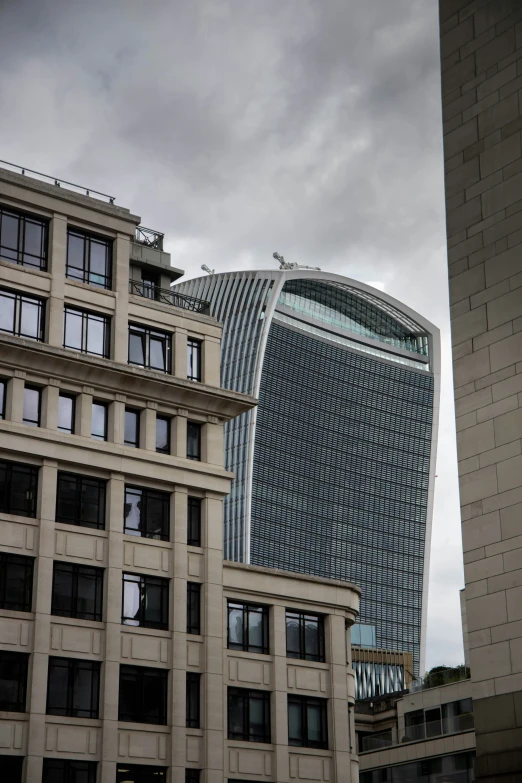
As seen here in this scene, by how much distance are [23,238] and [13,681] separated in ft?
70.0

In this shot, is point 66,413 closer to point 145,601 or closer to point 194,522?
point 194,522

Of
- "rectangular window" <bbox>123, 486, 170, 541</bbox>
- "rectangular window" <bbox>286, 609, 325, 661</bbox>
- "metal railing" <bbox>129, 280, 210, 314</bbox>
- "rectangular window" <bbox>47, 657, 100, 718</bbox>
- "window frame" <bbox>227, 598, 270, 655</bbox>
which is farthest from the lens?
"metal railing" <bbox>129, 280, 210, 314</bbox>

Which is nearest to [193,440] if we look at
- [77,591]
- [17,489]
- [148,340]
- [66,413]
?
[148,340]

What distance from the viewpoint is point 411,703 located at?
83812 mm

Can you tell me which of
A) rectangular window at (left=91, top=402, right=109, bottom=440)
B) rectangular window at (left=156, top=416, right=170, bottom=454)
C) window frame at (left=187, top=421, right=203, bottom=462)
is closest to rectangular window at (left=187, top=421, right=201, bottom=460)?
window frame at (left=187, top=421, right=203, bottom=462)

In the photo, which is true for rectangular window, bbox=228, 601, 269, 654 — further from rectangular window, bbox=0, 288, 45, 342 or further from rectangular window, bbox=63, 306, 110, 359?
rectangular window, bbox=0, 288, 45, 342

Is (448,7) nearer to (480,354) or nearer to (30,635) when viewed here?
(480,354)

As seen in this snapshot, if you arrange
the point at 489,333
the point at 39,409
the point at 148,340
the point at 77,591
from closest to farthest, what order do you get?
Answer: the point at 489,333
the point at 77,591
the point at 39,409
the point at 148,340

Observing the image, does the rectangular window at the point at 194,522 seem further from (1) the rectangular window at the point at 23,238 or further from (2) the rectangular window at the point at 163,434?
(1) the rectangular window at the point at 23,238

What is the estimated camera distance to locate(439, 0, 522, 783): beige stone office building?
30.1 m

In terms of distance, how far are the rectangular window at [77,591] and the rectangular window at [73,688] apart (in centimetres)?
216

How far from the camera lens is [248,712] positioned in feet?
183

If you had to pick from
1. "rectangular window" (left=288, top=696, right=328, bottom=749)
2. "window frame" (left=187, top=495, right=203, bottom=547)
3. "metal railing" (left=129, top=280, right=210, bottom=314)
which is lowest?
"rectangular window" (left=288, top=696, right=328, bottom=749)

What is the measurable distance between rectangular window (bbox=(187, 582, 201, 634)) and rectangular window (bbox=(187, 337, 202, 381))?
10.9m
